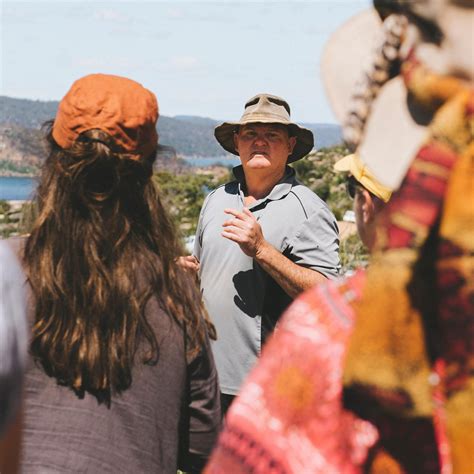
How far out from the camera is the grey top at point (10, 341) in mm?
1348

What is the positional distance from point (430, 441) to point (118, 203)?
3.96 feet

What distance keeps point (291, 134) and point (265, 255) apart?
874 mm

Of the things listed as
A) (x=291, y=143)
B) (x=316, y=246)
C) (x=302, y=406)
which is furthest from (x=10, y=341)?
(x=291, y=143)

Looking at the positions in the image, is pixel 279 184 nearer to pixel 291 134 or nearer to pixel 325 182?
pixel 291 134

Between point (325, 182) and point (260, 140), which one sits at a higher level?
point (260, 140)

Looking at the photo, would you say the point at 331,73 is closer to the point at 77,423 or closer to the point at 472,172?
the point at 472,172

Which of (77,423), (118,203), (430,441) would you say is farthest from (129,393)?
(430,441)

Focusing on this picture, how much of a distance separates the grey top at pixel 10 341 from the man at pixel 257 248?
2029mm

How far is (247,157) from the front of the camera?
401cm

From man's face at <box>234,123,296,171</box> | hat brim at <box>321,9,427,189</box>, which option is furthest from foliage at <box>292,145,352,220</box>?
hat brim at <box>321,9,427,189</box>

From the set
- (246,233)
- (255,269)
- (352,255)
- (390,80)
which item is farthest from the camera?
(352,255)

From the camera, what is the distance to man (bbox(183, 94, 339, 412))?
3.57 m

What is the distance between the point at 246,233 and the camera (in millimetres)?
3512

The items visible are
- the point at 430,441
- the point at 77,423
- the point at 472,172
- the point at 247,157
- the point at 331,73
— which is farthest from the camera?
the point at 247,157
